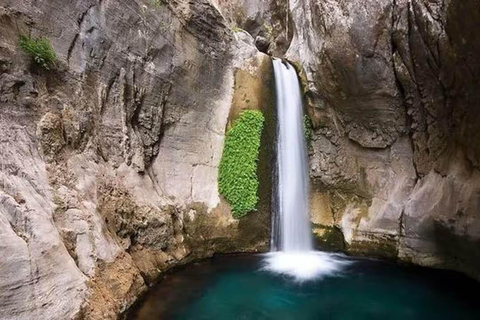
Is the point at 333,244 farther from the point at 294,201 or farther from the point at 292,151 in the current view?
the point at 292,151

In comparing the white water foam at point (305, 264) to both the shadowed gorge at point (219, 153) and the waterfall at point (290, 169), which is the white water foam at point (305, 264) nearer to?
the shadowed gorge at point (219, 153)

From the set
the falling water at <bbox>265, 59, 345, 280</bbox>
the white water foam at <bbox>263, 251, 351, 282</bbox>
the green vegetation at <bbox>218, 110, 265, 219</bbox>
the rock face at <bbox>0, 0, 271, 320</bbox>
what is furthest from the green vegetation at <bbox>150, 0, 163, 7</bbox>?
the white water foam at <bbox>263, 251, 351, 282</bbox>

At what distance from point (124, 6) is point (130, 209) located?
202 inches

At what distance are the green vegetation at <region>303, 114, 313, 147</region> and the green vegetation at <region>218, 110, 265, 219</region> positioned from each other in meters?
1.46

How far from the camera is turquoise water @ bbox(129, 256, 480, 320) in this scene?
313 inches

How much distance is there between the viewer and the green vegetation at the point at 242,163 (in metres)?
11.2

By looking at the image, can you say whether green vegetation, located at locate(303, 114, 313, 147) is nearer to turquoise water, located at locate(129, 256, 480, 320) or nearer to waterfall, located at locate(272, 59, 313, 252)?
waterfall, located at locate(272, 59, 313, 252)

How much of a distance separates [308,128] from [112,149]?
621 cm

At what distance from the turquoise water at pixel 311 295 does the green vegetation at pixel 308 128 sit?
4182mm

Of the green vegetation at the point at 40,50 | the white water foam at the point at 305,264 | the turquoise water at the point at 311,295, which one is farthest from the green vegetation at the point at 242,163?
the green vegetation at the point at 40,50

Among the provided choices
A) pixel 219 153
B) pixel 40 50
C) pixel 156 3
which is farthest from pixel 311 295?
pixel 156 3

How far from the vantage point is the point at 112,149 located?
924 centimetres

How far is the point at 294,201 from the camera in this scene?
11922 mm

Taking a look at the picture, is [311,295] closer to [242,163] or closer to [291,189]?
[291,189]
